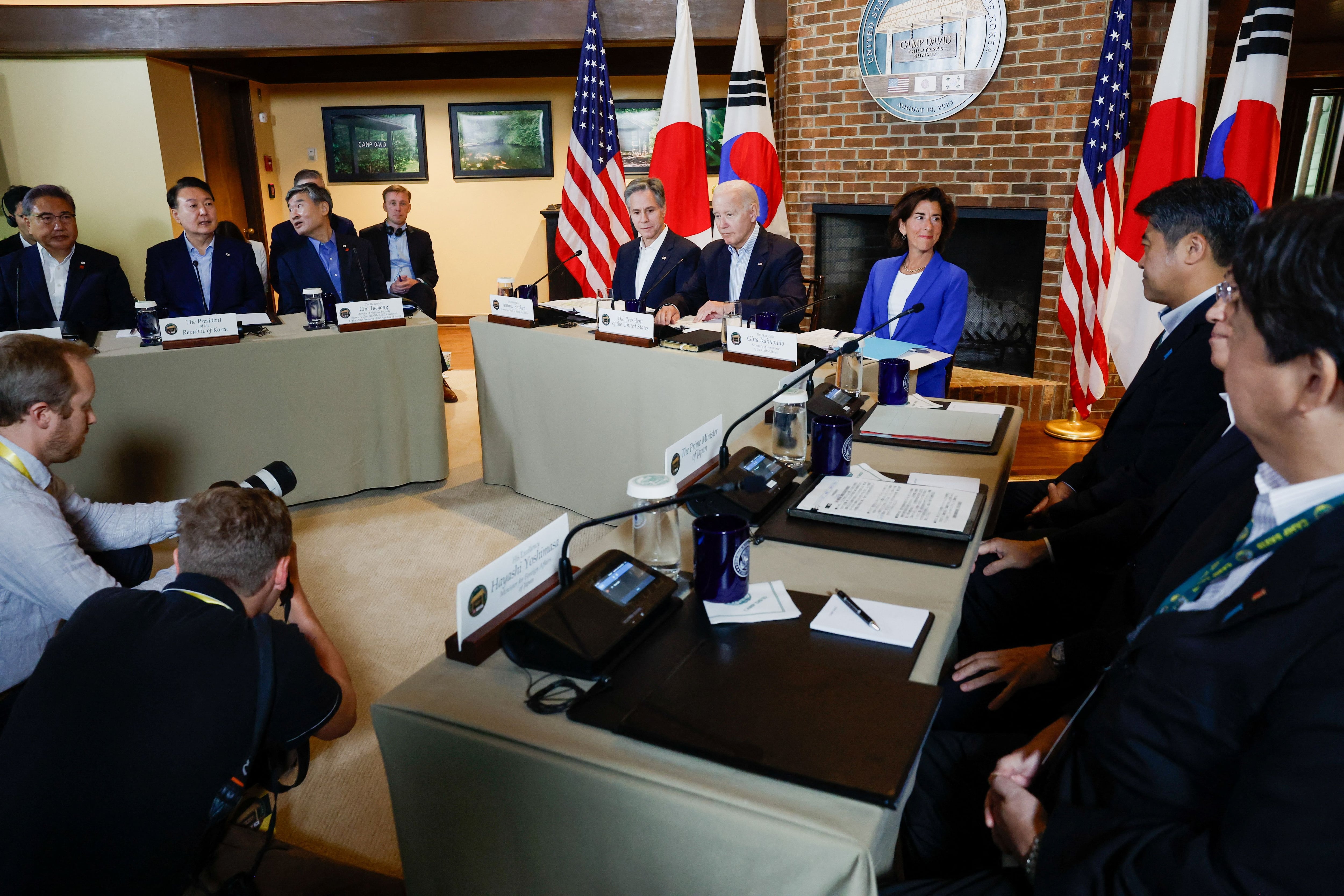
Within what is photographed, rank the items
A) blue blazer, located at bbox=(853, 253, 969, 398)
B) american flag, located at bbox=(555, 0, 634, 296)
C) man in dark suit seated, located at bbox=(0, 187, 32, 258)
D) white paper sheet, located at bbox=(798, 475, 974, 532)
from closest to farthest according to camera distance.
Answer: white paper sheet, located at bbox=(798, 475, 974, 532) → blue blazer, located at bbox=(853, 253, 969, 398) → man in dark suit seated, located at bbox=(0, 187, 32, 258) → american flag, located at bbox=(555, 0, 634, 296)

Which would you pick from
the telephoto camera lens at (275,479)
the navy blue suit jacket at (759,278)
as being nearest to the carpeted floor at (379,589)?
the telephoto camera lens at (275,479)

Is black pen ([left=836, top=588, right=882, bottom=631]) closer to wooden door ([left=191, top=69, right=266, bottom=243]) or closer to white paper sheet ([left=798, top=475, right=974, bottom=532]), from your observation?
white paper sheet ([left=798, top=475, right=974, bottom=532])

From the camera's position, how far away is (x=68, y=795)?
94cm

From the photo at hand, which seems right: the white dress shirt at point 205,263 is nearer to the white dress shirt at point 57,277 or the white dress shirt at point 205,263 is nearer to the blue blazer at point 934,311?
the white dress shirt at point 57,277

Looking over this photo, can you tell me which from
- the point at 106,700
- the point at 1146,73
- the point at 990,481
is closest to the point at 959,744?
the point at 990,481

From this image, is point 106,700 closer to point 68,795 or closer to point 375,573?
point 68,795

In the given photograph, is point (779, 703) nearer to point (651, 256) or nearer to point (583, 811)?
point (583, 811)

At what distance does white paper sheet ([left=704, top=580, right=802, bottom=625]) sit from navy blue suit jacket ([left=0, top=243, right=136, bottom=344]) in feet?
11.0

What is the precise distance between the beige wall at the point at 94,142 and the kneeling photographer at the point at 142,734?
5181mm

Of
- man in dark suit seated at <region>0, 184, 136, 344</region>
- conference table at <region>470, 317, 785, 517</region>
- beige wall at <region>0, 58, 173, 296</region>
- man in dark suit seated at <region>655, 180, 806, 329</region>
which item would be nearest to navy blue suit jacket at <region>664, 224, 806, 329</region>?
man in dark suit seated at <region>655, 180, 806, 329</region>

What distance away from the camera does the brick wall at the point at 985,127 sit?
3852 mm

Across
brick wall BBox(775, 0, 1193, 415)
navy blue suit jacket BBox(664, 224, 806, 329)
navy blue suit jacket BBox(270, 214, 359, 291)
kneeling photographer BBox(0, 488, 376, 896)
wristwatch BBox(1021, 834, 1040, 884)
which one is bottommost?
wristwatch BBox(1021, 834, 1040, 884)

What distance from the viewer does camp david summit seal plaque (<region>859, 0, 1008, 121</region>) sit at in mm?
4008

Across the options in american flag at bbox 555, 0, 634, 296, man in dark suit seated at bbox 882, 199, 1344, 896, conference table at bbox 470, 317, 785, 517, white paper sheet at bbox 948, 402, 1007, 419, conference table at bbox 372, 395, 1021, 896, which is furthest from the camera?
american flag at bbox 555, 0, 634, 296
